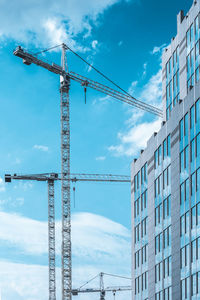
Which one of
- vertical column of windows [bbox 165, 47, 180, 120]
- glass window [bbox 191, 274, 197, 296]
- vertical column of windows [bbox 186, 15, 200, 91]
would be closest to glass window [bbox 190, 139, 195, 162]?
vertical column of windows [bbox 186, 15, 200, 91]

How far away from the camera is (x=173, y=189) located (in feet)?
251

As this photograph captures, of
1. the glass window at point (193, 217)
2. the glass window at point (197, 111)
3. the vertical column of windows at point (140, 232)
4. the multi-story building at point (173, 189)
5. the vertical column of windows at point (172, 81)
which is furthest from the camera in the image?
the vertical column of windows at point (140, 232)

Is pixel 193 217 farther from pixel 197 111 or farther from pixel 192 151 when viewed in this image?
pixel 197 111

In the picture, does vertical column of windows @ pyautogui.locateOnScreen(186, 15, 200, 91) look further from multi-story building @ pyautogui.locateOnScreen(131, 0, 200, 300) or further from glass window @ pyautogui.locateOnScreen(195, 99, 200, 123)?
glass window @ pyautogui.locateOnScreen(195, 99, 200, 123)

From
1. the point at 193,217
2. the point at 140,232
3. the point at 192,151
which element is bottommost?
the point at 193,217

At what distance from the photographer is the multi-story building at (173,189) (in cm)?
6962

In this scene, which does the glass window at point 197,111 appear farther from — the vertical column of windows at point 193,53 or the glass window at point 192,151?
the vertical column of windows at point 193,53

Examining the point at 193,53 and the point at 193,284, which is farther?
the point at 193,53

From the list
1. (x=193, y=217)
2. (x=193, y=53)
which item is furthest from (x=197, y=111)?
(x=193, y=53)

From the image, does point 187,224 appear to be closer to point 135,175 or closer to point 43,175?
point 135,175

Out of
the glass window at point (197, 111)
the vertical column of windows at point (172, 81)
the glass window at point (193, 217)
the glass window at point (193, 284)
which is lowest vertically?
the glass window at point (193, 284)

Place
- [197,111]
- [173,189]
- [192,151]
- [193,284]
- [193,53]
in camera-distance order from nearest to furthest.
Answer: [193,284], [197,111], [192,151], [173,189], [193,53]

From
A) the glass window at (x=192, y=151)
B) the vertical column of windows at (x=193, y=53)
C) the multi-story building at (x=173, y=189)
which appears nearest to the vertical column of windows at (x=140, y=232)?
the multi-story building at (x=173, y=189)

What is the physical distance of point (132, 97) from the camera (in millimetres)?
173375
